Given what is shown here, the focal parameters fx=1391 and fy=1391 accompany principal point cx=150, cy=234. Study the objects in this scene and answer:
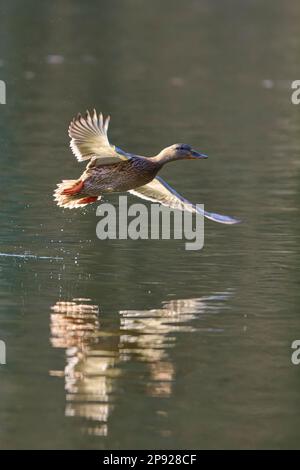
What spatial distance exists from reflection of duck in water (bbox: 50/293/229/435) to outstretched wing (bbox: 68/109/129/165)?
1.54m

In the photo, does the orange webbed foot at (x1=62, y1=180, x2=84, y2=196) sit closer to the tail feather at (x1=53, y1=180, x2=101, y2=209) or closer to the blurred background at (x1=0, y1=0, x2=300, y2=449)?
the tail feather at (x1=53, y1=180, x2=101, y2=209)

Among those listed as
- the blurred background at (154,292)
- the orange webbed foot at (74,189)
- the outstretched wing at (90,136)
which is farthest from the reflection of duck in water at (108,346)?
the outstretched wing at (90,136)

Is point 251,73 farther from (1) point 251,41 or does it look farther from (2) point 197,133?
(2) point 197,133

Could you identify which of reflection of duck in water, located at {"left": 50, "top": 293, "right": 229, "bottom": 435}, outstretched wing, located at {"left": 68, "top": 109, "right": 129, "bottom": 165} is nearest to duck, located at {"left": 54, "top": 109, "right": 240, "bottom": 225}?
outstretched wing, located at {"left": 68, "top": 109, "right": 129, "bottom": 165}

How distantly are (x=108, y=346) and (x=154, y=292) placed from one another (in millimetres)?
1838

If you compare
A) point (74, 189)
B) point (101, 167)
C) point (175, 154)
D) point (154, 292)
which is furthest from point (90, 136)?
point (154, 292)

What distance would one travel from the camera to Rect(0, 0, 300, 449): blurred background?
9.26 m

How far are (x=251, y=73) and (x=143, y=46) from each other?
19.8 ft

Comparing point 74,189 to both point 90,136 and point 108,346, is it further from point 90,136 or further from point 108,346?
point 108,346

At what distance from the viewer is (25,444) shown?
8.69 m

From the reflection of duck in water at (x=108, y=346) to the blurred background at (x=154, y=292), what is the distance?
0.06 feet
